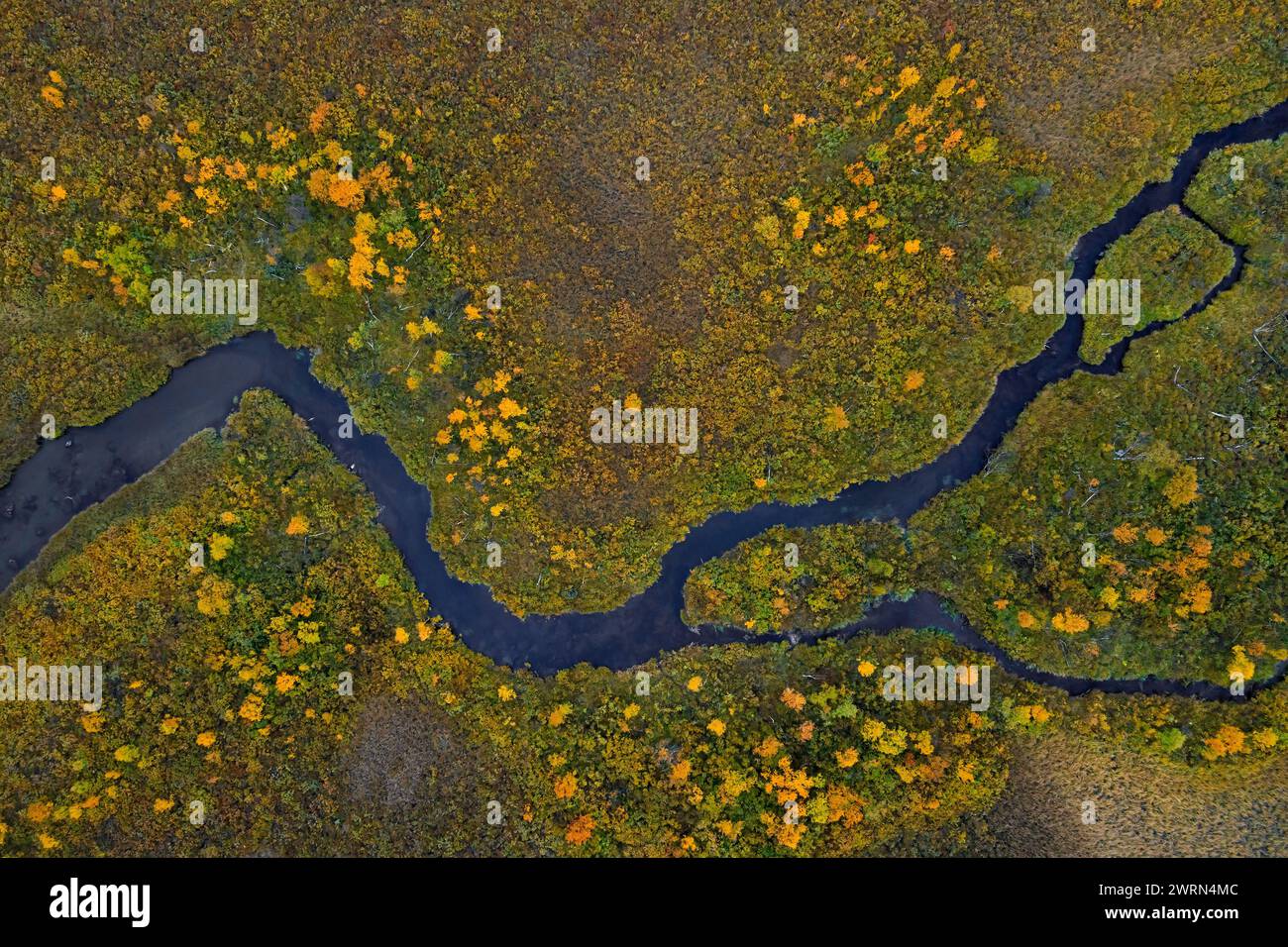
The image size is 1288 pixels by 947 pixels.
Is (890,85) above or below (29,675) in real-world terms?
above

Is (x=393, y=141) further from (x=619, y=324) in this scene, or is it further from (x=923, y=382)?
(x=923, y=382)

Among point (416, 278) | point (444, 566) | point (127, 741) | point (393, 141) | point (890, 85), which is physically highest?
point (890, 85)

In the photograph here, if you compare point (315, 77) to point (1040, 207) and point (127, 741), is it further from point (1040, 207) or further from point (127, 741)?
point (1040, 207)

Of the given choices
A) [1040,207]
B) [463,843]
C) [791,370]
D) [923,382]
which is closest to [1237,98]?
[1040,207]

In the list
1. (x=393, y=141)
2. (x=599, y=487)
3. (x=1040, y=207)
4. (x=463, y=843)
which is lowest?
(x=463, y=843)

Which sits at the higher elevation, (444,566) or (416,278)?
(416,278)

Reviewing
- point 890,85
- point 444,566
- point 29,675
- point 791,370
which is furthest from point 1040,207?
point 29,675
